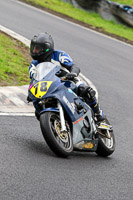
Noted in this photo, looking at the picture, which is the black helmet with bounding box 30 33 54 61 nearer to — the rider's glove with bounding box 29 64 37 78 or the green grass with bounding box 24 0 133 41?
the rider's glove with bounding box 29 64 37 78

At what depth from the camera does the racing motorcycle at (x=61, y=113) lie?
645 centimetres

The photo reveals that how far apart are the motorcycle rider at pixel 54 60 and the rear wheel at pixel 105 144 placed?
41cm

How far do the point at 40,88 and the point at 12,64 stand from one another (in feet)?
20.5

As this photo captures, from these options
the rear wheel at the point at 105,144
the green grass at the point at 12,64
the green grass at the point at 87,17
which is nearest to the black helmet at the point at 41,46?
the rear wheel at the point at 105,144

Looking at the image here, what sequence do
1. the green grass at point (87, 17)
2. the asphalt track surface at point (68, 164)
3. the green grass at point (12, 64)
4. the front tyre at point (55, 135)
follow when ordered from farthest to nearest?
the green grass at point (87, 17) → the green grass at point (12, 64) → the front tyre at point (55, 135) → the asphalt track surface at point (68, 164)

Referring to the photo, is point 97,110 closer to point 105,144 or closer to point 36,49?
point 105,144

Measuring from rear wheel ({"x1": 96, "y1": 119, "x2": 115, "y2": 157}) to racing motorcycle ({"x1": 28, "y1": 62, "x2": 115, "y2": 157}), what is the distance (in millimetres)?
145

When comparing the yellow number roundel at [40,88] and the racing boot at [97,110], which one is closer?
the yellow number roundel at [40,88]

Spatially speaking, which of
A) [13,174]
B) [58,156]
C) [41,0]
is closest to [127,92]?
[58,156]

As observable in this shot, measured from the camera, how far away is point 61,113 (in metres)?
6.50

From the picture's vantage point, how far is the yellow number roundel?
660cm

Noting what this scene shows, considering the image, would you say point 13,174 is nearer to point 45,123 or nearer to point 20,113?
point 45,123

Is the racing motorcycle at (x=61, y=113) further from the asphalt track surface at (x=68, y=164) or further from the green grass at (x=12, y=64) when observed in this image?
the green grass at (x=12, y=64)

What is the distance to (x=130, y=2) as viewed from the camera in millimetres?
26406
